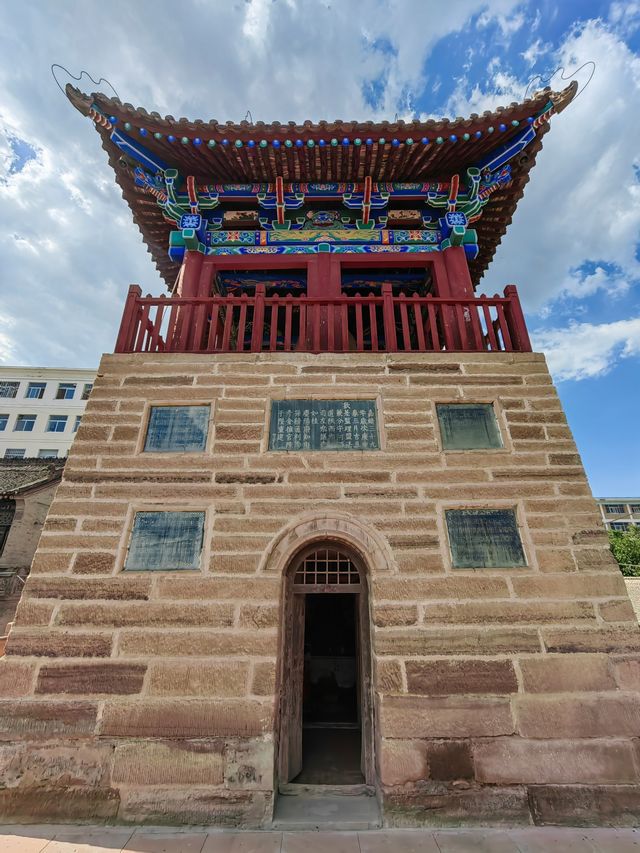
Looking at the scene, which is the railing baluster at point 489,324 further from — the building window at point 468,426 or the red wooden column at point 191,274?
the red wooden column at point 191,274

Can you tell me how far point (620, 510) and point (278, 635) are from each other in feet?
170

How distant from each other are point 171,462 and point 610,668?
13.0 feet

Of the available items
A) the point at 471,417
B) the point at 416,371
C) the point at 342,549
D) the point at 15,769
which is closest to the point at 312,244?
the point at 416,371

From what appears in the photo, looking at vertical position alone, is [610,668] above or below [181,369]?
below

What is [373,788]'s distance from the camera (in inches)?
121

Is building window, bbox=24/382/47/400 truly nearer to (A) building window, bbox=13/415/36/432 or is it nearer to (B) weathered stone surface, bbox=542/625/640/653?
(A) building window, bbox=13/415/36/432

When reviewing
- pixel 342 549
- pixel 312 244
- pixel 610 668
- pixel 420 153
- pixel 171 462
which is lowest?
pixel 610 668

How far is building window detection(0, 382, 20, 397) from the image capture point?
25.2 meters

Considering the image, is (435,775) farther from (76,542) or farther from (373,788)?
(76,542)

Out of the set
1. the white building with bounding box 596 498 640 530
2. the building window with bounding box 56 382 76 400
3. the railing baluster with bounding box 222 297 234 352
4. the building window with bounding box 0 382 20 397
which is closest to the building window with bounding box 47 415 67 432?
the building window with bounding box 56 382 76 400

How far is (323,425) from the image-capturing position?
12.6ft

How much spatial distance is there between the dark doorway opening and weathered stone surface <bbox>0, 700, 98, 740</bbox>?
1.82 meters

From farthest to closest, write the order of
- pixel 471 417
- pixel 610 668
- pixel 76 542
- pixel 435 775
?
1. pixel 471 417
2. pixel 76 542
3. pixel 610 668
4. pixel 435 775

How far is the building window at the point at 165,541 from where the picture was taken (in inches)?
131
